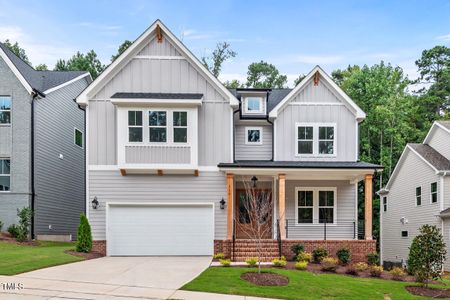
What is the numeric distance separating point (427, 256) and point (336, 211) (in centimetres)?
706

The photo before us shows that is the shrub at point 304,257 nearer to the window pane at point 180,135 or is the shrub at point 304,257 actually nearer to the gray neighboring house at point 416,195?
the window pane at point 180,135

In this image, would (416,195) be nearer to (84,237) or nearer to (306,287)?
(306,287)

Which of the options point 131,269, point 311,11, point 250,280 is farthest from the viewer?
point 311,11

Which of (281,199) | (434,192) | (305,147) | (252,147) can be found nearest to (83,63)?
(252,147)

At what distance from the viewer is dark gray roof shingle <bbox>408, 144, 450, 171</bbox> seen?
2014 cm

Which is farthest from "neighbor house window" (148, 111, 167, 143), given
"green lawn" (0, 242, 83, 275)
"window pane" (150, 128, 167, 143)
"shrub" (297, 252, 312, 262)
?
"shrub" (297, 252, 312, 262)

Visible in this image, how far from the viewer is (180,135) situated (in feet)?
54.0

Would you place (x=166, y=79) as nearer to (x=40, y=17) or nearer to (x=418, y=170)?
(x=40, y=17)

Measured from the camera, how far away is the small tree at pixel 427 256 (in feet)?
36.9

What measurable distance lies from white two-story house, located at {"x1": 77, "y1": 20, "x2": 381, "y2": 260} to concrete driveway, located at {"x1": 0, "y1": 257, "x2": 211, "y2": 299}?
266cm

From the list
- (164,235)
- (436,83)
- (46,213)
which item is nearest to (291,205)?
(164,235)

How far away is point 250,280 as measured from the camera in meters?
10.8

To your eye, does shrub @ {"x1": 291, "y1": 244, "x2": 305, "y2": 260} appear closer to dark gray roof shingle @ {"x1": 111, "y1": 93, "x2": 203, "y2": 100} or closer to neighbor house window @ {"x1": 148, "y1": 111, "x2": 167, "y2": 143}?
neighbor house window @ {"x1": 148, "y1": 111, "x2": 167, "y2": 143}

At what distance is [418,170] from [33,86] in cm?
1959
